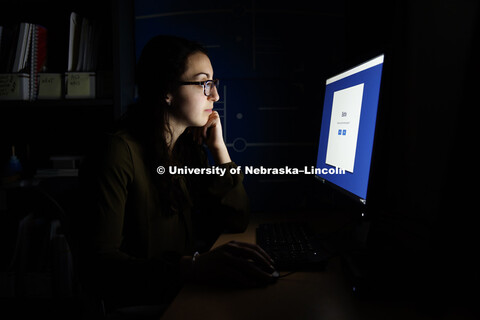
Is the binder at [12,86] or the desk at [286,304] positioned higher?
the binder at [12,86]

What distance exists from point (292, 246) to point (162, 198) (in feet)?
1.58

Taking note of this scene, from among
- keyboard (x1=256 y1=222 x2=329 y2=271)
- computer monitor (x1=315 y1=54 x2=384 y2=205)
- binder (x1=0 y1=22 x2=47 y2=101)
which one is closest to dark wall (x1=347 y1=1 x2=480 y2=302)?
computer monitor (x1=315 y1=54 x2=384 y2=205)

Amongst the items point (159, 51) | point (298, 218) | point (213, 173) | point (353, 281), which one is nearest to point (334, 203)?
point (298, 218)

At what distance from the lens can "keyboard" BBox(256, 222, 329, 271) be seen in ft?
2.59

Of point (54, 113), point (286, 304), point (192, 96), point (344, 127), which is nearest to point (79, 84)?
point (54, 113)

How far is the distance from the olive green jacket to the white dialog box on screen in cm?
38

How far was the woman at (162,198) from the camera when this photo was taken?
0.76m

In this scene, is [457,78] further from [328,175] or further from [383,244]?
[328,175]

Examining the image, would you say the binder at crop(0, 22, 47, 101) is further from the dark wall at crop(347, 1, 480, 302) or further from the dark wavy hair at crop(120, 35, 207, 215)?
the dark wall at crop(347, 1, 480, 302)

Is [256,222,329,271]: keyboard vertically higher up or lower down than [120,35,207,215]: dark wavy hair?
lower down

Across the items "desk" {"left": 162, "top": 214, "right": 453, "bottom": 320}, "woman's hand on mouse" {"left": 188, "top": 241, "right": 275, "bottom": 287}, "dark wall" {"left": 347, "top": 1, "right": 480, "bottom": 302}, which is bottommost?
"desk" {"left": 162, "top": 214, "right": 453, "bottom": 320}

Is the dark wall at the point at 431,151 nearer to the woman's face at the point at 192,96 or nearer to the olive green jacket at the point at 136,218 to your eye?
the olive green jacket at the point at 136,218

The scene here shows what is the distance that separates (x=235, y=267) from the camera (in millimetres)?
714

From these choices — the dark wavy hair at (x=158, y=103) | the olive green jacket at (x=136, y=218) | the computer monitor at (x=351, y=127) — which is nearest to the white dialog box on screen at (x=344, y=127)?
the computer monitor at (x=351, y=127)
